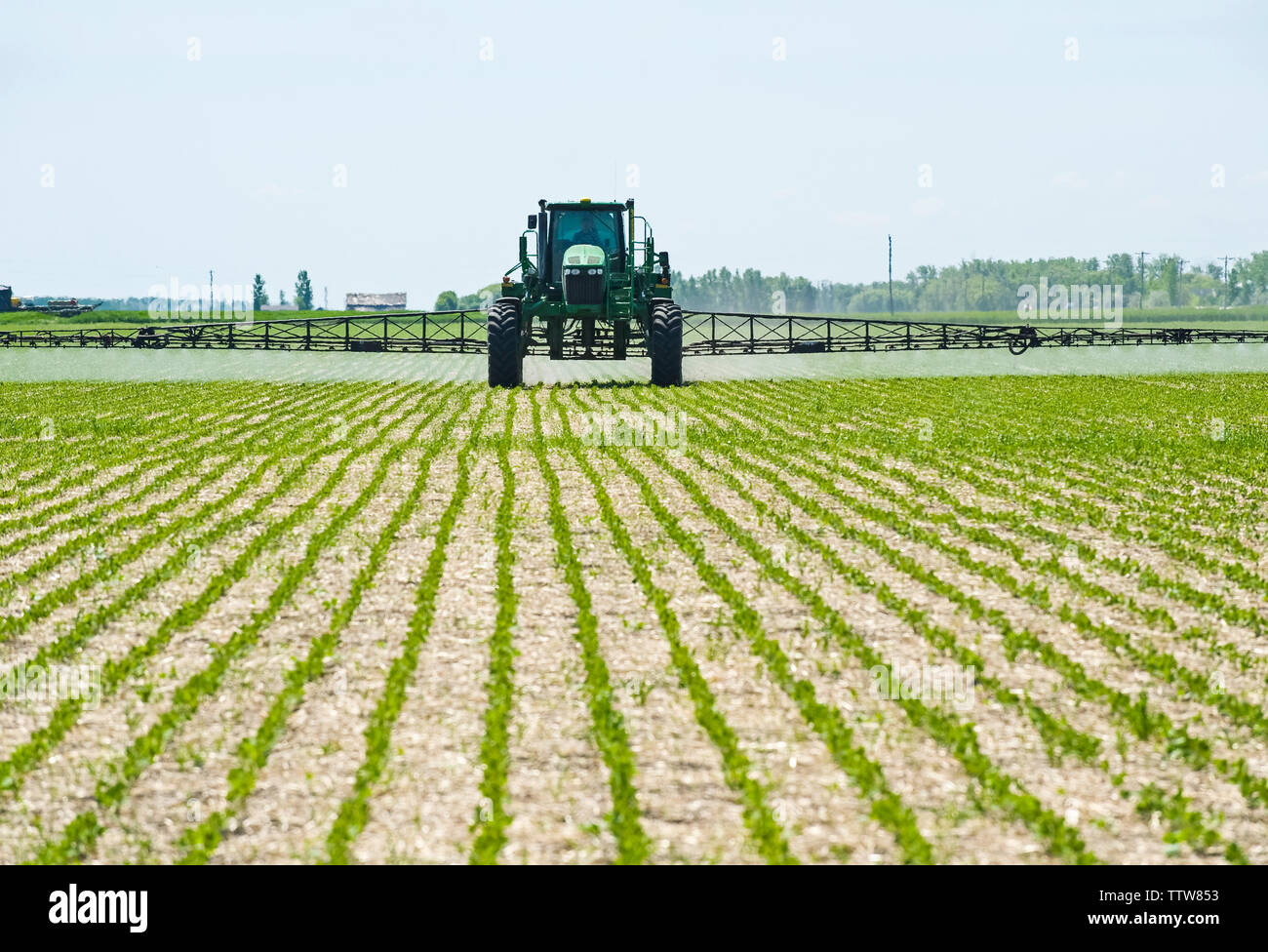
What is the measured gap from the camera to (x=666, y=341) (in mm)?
26188

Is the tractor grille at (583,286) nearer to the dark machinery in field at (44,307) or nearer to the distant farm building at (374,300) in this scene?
the dark machinery in field at (44,307)

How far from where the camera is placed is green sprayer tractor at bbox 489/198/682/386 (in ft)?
86.6

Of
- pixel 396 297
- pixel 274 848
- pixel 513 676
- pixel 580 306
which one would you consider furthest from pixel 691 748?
pixel 396 297

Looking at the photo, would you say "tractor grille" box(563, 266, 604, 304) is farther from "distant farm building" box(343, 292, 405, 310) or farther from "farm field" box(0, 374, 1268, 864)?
"distant farm building" box(343, 292, 405, 310)

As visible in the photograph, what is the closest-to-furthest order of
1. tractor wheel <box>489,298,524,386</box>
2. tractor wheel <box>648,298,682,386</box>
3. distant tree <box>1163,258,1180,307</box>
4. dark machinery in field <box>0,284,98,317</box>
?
tractor wheel <box>489,298,524,386</box> < tractor wheel <box>648,298,682,386</box> < dark machinery in field <box>0,284,98,317</box> < distant tree <box>1163,258,1180,307</box>

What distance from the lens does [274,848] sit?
475 centimetres

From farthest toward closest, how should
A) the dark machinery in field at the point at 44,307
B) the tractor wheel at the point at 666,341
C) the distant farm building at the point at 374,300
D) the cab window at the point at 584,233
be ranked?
the distant farm building at the point at 374,300
the dark machinery in field at the point at 44,307
the cab window at the point at 584,233
the tractor wheel at the point at 666,341

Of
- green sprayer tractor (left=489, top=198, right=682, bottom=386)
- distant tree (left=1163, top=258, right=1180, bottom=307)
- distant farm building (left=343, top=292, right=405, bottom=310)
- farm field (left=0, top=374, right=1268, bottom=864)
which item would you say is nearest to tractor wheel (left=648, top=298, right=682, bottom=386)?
green sprayer tractor (left=489, top=198, right=682, bottom=386)

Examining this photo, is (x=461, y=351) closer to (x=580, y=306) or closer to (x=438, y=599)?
(x=580, y=306)

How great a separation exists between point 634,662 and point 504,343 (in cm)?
1928

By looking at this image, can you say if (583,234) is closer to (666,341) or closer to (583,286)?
(583,286)

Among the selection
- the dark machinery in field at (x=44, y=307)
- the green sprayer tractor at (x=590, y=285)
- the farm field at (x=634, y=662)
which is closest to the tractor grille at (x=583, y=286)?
the green sprayer tractor at (x=590, y=285)

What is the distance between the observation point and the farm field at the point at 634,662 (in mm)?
4961

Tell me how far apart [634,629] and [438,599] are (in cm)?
150
